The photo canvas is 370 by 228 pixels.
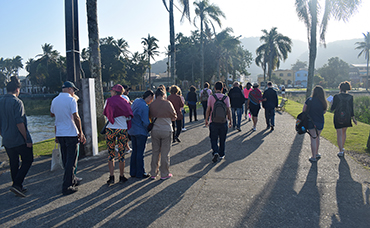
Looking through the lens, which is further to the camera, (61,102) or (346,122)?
(346,122)

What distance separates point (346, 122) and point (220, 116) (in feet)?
10.3

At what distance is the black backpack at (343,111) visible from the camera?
6.37 metres

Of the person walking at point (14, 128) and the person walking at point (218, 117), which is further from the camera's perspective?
the person walking at point (218, 117)

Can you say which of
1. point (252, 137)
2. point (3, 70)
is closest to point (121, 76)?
point (252, 137)

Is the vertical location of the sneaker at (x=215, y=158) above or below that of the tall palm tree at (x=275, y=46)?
below

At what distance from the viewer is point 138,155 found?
204 inches

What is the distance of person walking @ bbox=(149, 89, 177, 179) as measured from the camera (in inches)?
199

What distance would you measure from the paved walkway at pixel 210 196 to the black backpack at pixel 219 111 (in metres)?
1.03

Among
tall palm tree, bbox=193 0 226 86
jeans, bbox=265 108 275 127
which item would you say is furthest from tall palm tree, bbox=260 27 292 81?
jeans, bbox=265 108 275 127

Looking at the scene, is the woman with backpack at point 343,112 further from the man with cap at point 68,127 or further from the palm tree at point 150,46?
the palm tree at point 150,46

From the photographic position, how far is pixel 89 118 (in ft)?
22.5

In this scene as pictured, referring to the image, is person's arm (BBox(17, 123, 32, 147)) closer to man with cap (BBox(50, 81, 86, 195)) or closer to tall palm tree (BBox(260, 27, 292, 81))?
man with cap (BBox(50, 81, 86, 195))

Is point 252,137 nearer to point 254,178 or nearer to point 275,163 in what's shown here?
point 275,163

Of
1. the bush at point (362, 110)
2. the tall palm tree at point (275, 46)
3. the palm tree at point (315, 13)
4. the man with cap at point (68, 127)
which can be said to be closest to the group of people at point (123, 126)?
the man with cap at point (68, 127)
